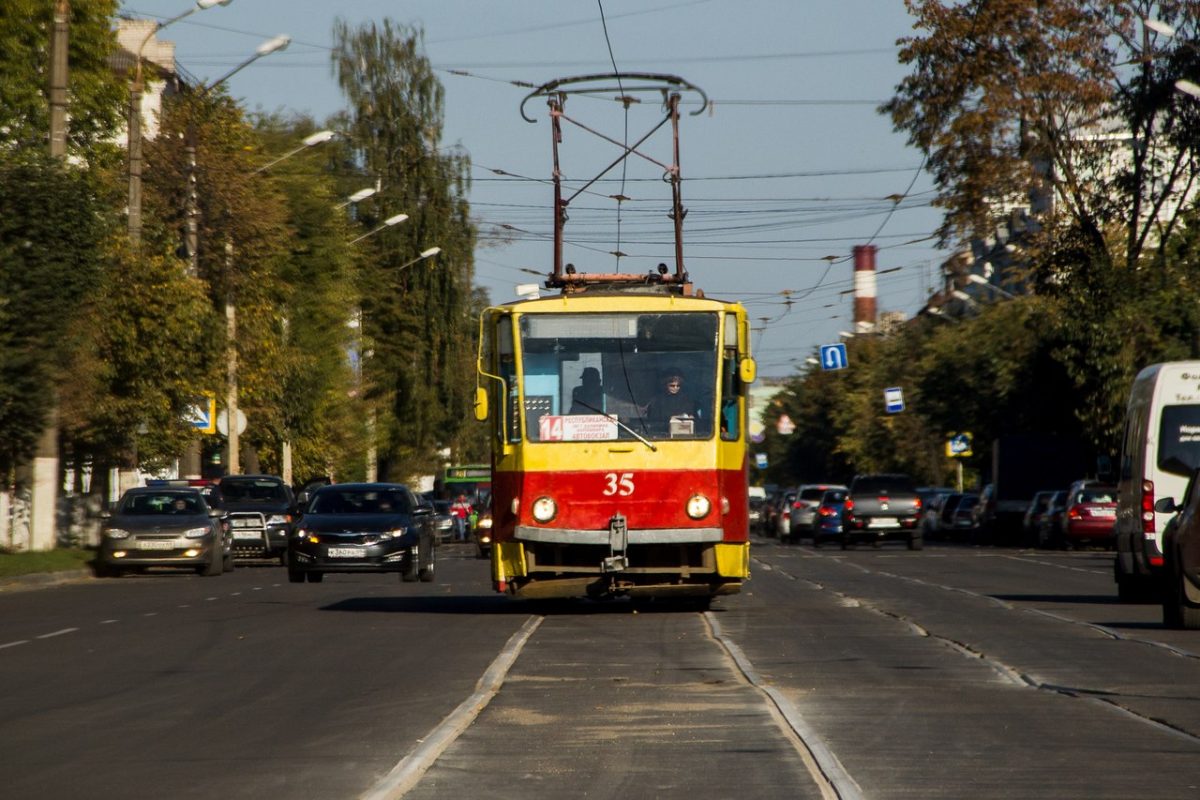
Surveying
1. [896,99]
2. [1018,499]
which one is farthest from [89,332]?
[1018,499]

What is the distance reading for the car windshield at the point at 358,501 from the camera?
3162cm

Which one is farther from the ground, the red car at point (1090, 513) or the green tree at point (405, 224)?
the green tree at point (405, 224)

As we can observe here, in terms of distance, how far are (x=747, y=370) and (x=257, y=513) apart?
22644 mm

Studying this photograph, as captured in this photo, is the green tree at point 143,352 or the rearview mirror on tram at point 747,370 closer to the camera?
the rearview mirror on tram at point 747,370

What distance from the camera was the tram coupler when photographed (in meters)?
20.8

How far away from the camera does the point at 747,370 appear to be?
833 inches

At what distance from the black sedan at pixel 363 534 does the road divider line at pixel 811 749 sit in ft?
50.7

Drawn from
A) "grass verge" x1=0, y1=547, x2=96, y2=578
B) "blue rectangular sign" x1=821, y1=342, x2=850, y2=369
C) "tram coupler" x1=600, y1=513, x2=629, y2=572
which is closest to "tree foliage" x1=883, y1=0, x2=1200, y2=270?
"grass verge" x1=0, y1=547, x2=96, y2=578

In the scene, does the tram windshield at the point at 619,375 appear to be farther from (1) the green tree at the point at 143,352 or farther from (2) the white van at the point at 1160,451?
(1) the green tree at the point at 143,352

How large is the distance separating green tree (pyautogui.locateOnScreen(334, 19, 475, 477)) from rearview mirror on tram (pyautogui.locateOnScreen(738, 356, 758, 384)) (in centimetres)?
4888

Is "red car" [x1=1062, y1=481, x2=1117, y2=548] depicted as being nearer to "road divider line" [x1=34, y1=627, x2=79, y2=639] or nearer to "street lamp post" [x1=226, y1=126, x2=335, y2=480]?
"street lamp post" [x1=226, y1=126, x2=335, y2=480]

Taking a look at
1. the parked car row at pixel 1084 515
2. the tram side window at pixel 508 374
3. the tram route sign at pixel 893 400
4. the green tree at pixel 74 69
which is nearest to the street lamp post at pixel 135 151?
the green tree at pixel 74 69

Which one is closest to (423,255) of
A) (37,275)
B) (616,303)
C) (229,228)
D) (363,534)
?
(229,228)

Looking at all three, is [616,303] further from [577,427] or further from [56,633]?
[56,633]
